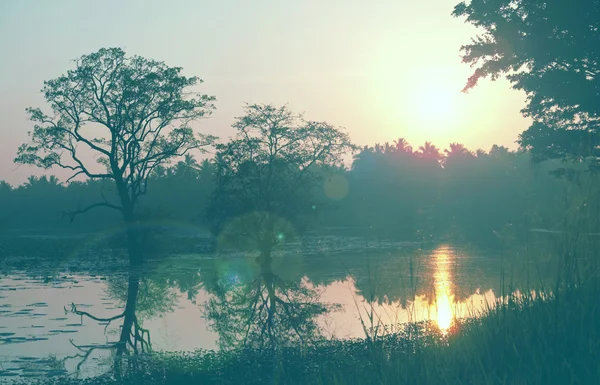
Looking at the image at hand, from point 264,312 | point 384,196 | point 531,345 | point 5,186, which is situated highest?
point 5,186

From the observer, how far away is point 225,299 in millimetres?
21062

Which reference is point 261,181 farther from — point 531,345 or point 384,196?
point 384,196

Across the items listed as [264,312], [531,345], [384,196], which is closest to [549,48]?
[264,312]

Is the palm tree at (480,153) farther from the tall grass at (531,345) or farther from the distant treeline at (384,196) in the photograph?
the tall grass at (531,345)

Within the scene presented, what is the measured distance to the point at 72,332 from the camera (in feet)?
51.1

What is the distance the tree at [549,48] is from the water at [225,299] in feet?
23.1

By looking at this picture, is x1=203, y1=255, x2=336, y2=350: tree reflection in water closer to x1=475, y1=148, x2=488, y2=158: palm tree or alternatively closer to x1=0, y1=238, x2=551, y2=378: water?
x1=0, y1=238, x2=551, y2=378: water

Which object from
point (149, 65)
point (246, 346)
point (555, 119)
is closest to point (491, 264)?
point (555, 119)

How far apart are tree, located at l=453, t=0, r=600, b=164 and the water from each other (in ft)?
23.1

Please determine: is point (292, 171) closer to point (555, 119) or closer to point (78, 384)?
point (555, 119)

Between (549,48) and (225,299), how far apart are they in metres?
14.7

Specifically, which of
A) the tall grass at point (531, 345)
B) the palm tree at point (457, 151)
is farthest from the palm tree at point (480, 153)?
the tall grass at point (531, 345)

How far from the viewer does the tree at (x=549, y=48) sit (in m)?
21.0

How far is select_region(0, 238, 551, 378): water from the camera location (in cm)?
1266
